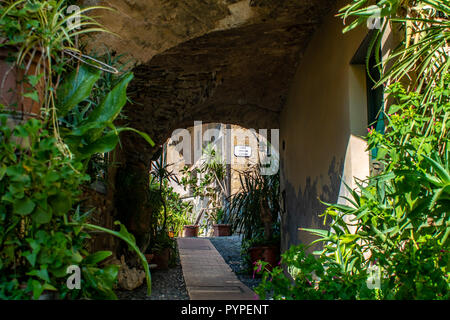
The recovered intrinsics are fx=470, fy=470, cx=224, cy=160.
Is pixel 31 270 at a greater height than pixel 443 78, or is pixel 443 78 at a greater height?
pixel 443 78

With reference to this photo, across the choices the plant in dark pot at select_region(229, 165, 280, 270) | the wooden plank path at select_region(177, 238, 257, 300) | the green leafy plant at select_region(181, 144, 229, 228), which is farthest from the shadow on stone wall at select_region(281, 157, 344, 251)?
the green leafy plant at select_region(181, 144, 229, 228)

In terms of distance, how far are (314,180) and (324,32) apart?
131 cm

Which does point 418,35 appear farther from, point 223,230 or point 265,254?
Result: point 223,230

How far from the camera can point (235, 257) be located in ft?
23.0

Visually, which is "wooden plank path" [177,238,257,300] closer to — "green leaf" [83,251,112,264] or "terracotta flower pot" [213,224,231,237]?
"green leaf" [83,251,112,264]

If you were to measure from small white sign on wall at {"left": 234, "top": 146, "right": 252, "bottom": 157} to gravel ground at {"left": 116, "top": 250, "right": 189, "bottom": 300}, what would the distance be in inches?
211

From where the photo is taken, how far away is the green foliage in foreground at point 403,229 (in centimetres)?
165

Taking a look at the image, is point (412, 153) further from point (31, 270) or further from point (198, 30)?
point (198, 30)

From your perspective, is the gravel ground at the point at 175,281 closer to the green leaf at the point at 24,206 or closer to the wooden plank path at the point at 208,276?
the wooden plank path at the point at 208,276

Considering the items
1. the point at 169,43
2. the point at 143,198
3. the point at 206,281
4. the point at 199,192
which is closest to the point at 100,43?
the point at 169,43

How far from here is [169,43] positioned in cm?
357

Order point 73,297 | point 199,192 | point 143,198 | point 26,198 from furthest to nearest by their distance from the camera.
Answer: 1. point 199,192
2. point 143,198
3. point 73,297
4. point 26,198

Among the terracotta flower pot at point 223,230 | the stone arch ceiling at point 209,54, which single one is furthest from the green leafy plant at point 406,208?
the terracotta flower pot at point 223,230

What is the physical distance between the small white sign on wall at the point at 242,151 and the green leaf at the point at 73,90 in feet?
29.9
